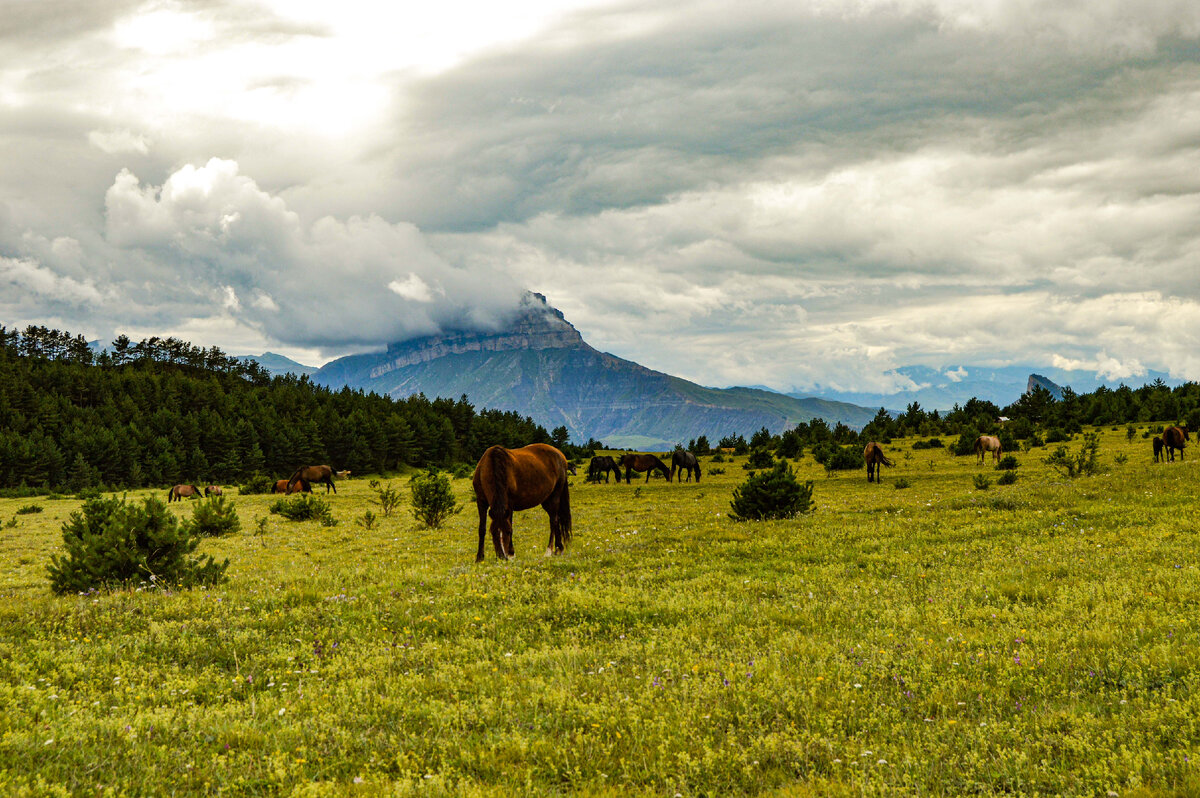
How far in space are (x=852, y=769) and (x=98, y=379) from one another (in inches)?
6626

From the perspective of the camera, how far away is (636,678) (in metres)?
7.79

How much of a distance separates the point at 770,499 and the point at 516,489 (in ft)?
34.9

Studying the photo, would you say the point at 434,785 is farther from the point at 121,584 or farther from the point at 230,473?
the point at 230,473

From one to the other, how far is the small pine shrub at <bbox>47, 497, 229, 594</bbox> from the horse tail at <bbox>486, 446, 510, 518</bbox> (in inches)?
255

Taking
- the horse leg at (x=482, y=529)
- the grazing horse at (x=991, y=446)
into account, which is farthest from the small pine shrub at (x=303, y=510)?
the grazing horse at (x=991, y=446)

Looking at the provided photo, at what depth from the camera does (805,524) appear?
2097 cm

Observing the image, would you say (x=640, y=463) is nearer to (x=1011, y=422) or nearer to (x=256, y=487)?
(x=256, y=487)

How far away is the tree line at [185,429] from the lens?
325 feet

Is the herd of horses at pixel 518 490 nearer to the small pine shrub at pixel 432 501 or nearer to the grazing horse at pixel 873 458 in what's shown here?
the small pine shrub at pixel 432 501

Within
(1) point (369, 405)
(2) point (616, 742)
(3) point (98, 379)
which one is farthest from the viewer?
(1) point (369, 405)

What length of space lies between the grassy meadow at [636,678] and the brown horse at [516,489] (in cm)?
220

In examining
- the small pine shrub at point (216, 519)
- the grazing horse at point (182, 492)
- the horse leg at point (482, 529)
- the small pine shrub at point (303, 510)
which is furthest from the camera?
the grazing horse at point (182, 492)

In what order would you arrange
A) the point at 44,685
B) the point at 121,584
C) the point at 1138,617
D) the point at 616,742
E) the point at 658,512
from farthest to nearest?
the point at 658,512 → the point at 121,584 → the point at 1138,617 → the point at 44,685 → the point at 616,742

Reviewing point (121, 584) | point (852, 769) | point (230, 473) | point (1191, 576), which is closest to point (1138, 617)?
point (1191, 576)
